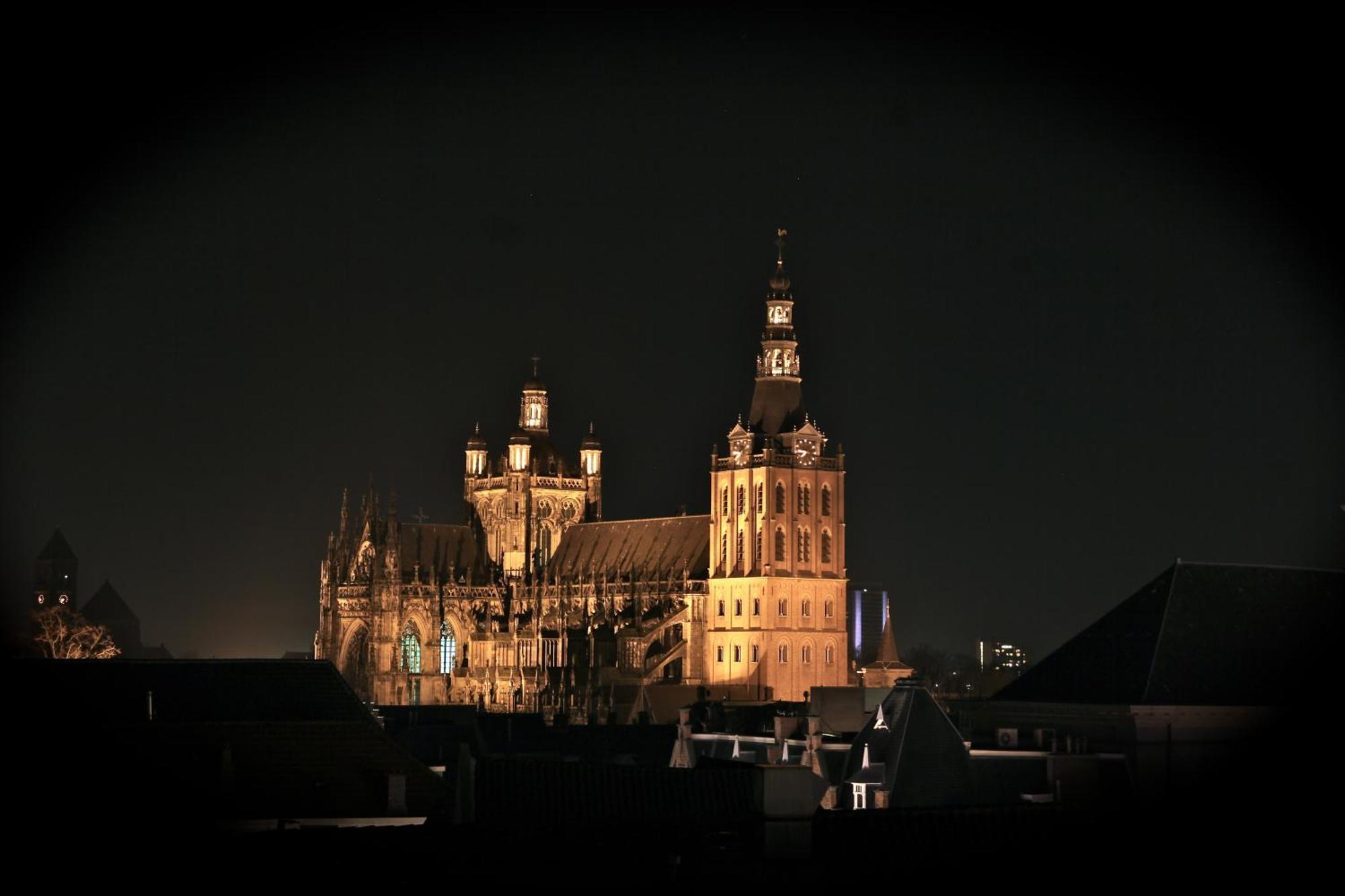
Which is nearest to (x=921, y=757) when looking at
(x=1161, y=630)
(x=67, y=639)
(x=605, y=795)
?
(x=605, y=795)

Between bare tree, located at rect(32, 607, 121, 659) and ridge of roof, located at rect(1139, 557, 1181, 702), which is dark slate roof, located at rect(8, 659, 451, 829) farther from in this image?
bare tree, located at rect(32, 607, 121, 659)

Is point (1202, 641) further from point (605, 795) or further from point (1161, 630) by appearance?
point (605, 795)

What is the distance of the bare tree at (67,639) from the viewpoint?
422 ft

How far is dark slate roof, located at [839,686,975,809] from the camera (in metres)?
77.9

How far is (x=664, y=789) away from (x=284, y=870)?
569 inches

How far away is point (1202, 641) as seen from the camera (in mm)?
94062

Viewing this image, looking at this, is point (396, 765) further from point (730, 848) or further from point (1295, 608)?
point (1295, 608)

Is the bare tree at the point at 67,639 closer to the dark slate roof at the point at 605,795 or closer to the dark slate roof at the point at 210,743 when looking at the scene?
the dark slate roof at the point at 210,743

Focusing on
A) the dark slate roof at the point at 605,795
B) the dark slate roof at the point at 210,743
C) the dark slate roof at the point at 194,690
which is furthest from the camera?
the dark slate roof at the point at 194,690

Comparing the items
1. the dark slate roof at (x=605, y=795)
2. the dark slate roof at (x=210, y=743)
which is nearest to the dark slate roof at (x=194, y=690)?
the dark slate roof at (x=210, y=743)

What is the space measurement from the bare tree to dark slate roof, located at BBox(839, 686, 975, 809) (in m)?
49.2

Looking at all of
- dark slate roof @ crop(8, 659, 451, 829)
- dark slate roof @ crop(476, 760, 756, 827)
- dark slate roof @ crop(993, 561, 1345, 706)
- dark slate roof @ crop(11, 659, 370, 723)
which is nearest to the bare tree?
dark slate roof @ crop(11, 659, 370, 723)

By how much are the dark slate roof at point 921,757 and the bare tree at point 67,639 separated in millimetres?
49218

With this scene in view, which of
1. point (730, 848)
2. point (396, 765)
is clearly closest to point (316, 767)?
point (396, 765)
